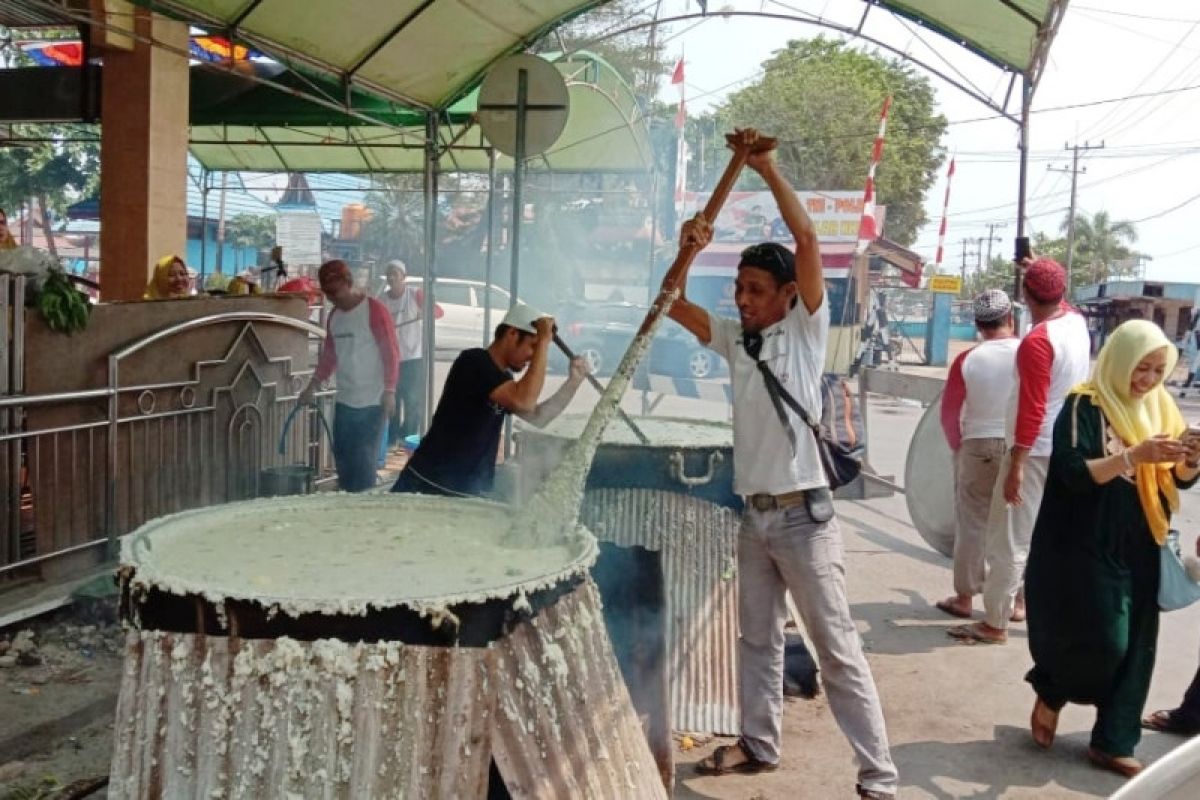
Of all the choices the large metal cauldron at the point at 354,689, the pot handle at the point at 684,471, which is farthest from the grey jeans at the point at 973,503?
the large metal cauldron at the point at 354,689

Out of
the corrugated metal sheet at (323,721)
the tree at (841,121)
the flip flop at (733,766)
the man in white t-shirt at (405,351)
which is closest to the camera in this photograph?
the corrugated metal sheet at (323,721)

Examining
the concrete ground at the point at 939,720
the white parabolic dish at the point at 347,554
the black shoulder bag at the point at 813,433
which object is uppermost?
the black shoulder bag at the point at 813,433

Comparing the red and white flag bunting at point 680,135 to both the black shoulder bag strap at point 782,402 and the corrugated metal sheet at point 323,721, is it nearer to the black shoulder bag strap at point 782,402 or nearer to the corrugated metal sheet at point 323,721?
the black shoulder bag strap at point 782,402

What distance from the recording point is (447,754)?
1994 mm

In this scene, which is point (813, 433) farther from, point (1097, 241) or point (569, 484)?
point (1097, 241)

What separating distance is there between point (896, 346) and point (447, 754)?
2715 centimetres

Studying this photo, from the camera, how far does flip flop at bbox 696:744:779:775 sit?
143 inches

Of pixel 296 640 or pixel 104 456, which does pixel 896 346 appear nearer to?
pixel 104 456

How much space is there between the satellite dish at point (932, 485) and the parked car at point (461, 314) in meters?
11.6

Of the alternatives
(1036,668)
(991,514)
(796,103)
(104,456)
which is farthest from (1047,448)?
(796,103)

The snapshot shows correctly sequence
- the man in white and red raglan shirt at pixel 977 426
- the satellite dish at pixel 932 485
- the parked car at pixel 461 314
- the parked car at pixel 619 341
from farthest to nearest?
the parked car at pixel 461 314 → the parked car at pixel 619 341 → the satellite dish at pixel 932 485 → the man in white and red raglan shirt at pixel 977 426

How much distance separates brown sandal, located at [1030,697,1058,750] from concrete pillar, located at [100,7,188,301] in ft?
24.9

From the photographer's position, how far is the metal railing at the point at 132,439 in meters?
4.63

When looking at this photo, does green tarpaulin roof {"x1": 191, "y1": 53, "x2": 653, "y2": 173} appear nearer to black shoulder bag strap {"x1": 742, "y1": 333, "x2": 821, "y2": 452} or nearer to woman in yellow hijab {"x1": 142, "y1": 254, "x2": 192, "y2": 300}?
woman in yellow hijab {"x1": 142, "y1": 254, "x2": 192, "y2": 300}
